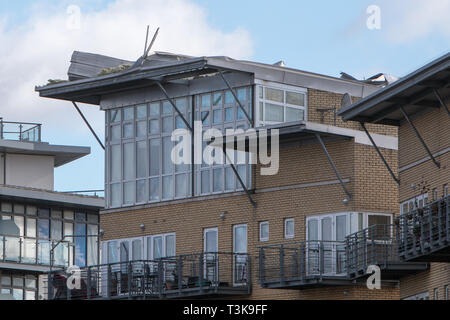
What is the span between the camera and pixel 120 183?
50719 mm

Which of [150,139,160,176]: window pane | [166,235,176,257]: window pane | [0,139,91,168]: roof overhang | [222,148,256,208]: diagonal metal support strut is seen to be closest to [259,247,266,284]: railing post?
[222,148,256,208]: diagonal metal support strut

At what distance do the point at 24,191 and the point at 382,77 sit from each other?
2091cm

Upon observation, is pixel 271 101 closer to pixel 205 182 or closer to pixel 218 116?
pixel 218 116

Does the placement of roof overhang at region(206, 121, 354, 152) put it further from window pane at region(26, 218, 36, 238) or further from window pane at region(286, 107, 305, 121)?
window pane at region(26, 218, 36, 238)

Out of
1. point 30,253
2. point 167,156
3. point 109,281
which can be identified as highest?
point 167,156

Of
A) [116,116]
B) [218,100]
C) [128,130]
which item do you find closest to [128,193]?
[128,130]

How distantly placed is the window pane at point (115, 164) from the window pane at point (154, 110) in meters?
1.85

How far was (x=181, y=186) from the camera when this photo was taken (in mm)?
49000

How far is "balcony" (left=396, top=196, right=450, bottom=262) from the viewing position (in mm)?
36000

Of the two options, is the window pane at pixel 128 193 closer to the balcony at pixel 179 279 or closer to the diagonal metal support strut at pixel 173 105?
the balcony at pixel 179 279

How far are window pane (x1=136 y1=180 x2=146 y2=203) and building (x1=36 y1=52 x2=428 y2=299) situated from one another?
45 millimetres

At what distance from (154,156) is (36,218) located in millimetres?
17727

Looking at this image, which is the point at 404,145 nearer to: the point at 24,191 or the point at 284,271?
the point at 284,271

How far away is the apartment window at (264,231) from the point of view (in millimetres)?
46562
